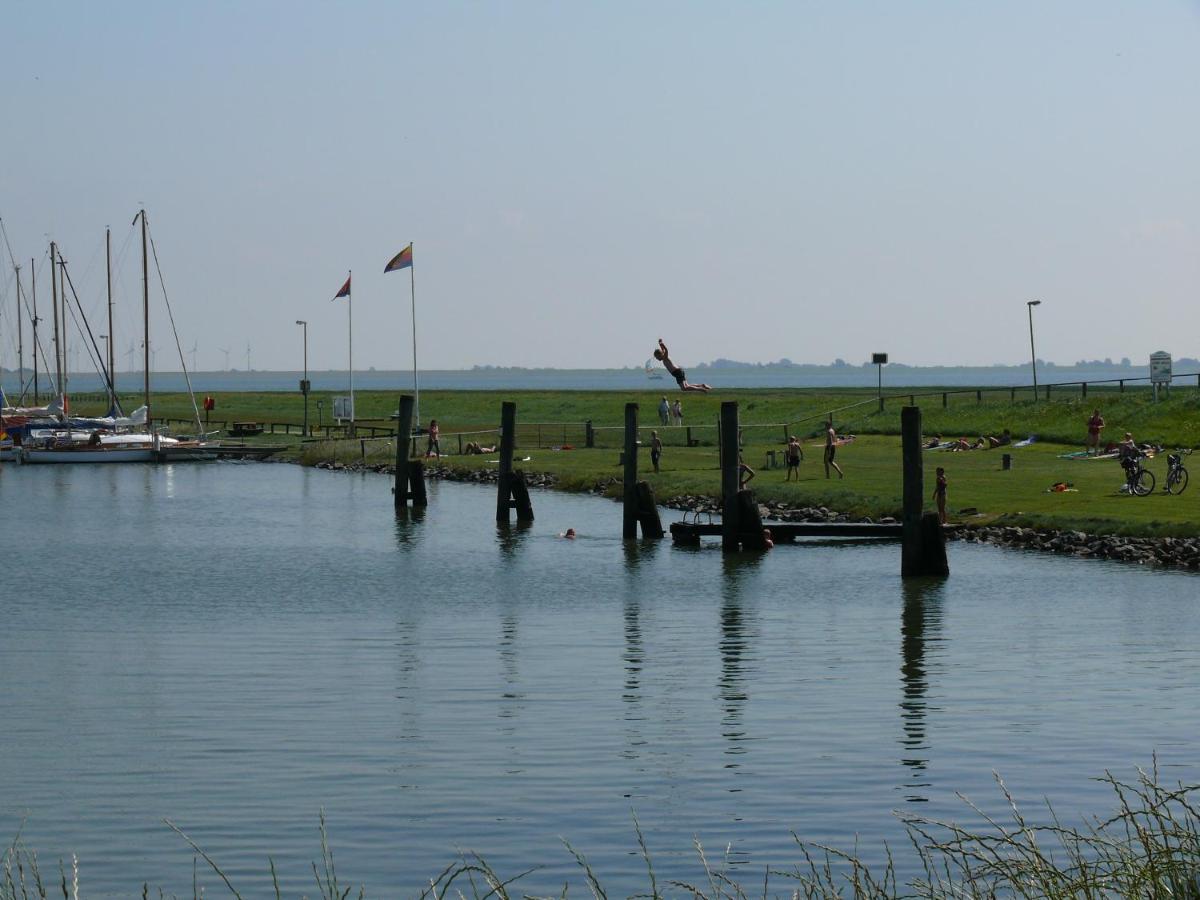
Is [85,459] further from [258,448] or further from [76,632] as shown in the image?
[76,632]

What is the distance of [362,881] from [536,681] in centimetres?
1016

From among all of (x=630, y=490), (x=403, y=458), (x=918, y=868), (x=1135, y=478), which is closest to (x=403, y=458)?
(x=403, y=458)

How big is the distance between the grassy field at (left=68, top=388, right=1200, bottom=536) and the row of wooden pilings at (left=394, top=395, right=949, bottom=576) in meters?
5.11

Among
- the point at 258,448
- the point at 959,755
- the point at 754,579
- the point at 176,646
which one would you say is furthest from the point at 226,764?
the point at 258,448

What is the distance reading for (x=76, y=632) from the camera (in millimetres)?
30406

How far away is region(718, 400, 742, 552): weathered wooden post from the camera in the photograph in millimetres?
40125

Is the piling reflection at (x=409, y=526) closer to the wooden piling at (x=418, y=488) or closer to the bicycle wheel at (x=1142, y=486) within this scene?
the wooden piling at (x=418, y=488)

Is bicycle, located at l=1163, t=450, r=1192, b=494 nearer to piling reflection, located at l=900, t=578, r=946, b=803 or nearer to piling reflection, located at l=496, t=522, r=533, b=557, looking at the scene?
piling reflection, located at l=900, t=578, r=946, b=803

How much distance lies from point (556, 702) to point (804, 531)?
2067 centimetres

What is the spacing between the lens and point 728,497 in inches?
1631

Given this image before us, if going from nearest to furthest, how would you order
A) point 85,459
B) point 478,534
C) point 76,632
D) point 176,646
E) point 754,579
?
1. point 176,646
2. point 76,632
3. point 754,579
4. point 478,534
5. point 85,459

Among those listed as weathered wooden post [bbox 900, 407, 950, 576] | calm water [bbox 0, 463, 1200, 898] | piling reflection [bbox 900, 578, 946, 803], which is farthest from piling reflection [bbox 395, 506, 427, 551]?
piling reflection [bbox 900, 578, 946, 803]

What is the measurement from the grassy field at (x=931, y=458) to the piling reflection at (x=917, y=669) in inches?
330

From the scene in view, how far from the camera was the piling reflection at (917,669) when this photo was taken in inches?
728
